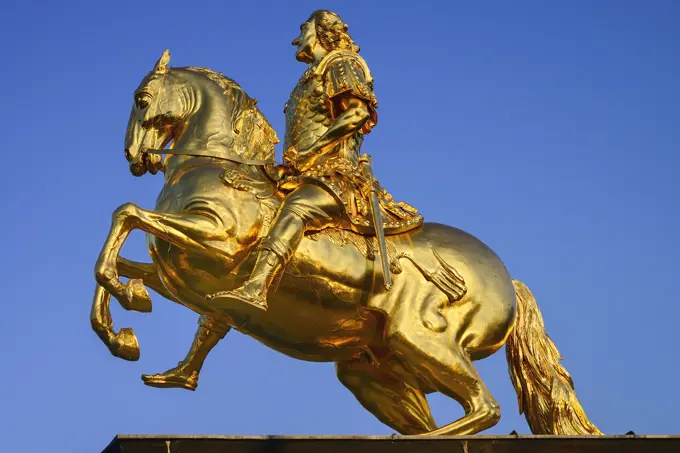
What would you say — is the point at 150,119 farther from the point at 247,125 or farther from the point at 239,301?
the point at 239,301

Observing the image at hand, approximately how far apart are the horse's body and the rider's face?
0.94 m

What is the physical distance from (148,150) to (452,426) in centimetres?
345

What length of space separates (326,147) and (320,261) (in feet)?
3.57

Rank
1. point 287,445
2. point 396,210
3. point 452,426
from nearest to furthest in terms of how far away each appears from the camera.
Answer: point 287,445
point 452,426
point 396,210

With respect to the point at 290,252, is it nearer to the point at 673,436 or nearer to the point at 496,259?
the point at 496,259

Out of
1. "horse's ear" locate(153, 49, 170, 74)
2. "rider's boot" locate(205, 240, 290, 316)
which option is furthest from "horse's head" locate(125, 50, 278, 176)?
"rider's boot" locate(205, 240, 290, 316)

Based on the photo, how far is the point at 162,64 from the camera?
458 inches

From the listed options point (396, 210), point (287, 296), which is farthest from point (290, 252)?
point (396, 210)

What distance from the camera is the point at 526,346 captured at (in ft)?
38.3

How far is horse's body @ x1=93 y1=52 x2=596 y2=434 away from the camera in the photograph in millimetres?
10691

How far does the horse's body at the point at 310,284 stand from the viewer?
1069 centimetres

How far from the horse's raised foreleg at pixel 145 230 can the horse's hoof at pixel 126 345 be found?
18.1 inches

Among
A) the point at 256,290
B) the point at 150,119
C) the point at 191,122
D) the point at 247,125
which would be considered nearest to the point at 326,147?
the point at 247,125

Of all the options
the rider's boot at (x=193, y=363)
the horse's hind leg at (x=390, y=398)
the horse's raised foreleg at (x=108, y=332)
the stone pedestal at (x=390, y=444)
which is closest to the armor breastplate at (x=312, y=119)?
the rider's boot at (x=193, y=363)
